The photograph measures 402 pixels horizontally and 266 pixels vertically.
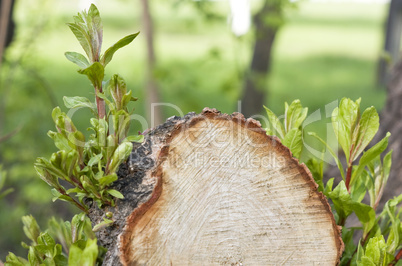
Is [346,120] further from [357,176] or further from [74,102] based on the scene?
[74,102]

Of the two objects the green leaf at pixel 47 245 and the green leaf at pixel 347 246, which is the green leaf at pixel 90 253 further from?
the green leaf at pixel 347 246

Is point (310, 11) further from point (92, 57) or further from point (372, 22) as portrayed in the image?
point (92, 57)

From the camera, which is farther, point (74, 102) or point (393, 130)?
point (393, 130)

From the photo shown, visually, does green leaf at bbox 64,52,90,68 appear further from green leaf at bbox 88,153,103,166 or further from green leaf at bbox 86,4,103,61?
green leaf at bbox 88,153,103,166

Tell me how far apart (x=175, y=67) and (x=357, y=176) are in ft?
8.14

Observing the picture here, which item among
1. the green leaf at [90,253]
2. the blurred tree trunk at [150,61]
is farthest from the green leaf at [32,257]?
the blurred tree trunk at [150,61]

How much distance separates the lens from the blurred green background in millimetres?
3217

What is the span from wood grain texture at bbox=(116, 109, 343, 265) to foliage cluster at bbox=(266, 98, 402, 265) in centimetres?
8

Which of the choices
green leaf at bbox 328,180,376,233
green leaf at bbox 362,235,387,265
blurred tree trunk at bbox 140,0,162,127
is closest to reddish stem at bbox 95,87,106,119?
green leaf at bbox 328,180,376,233

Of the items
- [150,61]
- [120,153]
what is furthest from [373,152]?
[150,61]

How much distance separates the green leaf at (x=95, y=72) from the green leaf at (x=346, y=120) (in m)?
0.53

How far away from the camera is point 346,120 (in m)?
1.06

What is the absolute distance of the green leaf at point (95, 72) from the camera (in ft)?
3.13

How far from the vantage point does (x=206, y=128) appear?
0.96m
